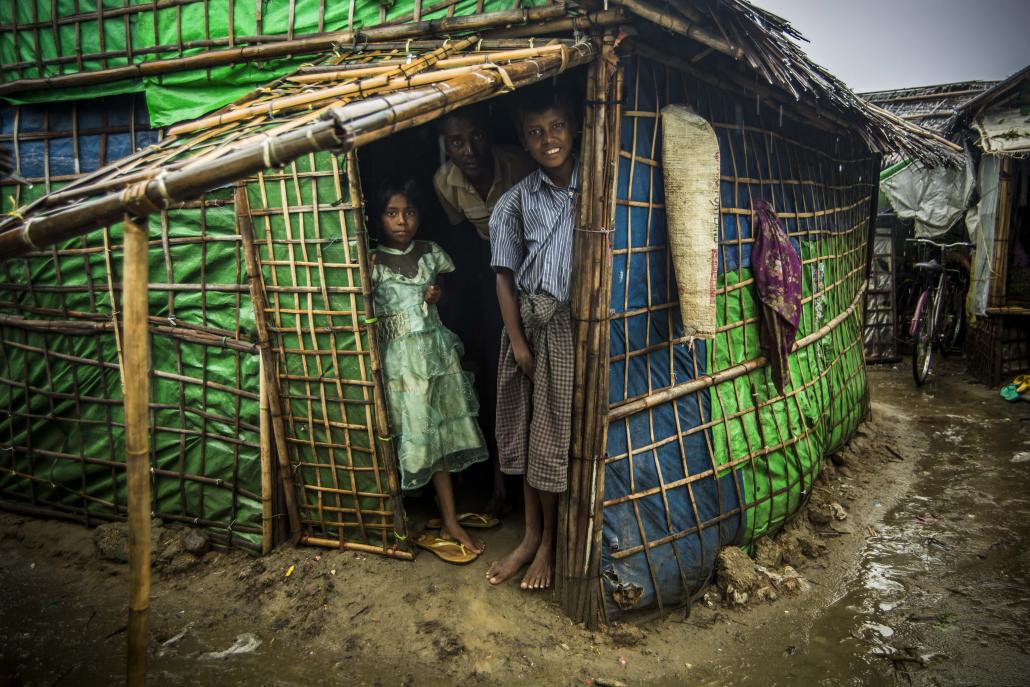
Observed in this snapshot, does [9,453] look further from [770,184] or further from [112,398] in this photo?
[770,184]

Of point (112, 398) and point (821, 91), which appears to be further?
point (112, 398)

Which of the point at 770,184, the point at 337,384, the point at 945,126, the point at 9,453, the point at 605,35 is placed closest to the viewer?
the point at 605,35

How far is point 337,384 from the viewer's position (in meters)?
3.44

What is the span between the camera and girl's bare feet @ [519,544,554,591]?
3262 millimetres

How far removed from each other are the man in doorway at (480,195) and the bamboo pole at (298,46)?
0.50 metres

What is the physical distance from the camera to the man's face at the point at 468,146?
343 cm

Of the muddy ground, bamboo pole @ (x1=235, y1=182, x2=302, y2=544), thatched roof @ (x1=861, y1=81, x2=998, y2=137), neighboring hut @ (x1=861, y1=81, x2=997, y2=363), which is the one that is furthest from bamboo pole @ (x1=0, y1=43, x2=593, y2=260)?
thatched roof @ (x1=861, y1=81, x2=998, y2=137)

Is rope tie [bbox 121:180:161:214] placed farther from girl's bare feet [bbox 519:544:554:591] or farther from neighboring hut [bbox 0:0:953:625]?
girl's bare feet [bbox 519:544:554:591]

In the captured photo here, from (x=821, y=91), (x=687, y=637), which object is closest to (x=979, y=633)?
(x=687, y=637)

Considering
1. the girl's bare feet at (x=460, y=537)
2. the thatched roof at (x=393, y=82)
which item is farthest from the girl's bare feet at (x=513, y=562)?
the thatched roof at (x=393, y=82)

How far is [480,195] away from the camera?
3.69 metres

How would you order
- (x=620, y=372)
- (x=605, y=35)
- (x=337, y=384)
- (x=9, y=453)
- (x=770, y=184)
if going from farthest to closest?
(x=9, y=453)
(x=770, y=184)
(x=337, y=384)
(x=620, y=372)
(x=605, y=35)

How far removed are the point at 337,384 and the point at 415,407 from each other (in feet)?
1.46

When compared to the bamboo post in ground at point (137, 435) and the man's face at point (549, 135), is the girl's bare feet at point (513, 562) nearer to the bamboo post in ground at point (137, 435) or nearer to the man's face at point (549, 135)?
the bamboo post in ground at point (137, 435)
